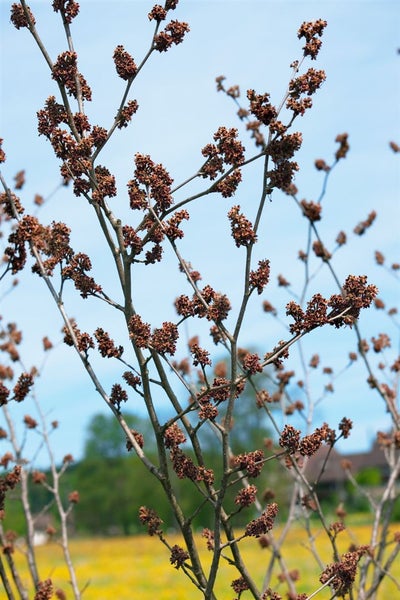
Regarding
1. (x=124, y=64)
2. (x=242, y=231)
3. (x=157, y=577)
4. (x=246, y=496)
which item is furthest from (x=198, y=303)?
(x=157, y=577)

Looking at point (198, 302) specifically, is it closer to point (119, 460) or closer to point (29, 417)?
point (29, 417)

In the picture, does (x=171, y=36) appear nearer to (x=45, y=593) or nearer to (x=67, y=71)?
(x=67, y=71)

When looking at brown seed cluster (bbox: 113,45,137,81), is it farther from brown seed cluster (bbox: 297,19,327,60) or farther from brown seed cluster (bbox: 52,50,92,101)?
brown seed cluster (bbox: 297,19,327,60)

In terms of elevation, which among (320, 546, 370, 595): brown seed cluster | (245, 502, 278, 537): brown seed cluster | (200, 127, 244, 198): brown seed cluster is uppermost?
(200, 127, 244, 198): brown seed cluster

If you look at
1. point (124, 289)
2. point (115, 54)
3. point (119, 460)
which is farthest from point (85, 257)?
point (119, 460)

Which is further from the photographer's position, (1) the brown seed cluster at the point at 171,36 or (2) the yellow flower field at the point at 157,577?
(2) the yellow flower field at the point at 157,577

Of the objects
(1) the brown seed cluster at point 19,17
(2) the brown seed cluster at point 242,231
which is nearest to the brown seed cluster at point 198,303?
(2) the brown seed cluster at point 242,231

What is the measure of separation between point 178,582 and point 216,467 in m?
24.9

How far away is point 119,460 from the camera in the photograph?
75750mm

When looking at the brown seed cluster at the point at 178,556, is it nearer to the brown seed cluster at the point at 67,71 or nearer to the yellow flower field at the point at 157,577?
the brown seed cluster at the point at 67,71

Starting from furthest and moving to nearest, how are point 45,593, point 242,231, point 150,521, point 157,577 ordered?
point 157,577 < point 45,593 < point 150,521 < point 242,231

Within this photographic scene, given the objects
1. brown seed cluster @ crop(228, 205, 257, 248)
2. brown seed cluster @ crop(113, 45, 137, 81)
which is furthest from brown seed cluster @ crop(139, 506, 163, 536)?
brown seed cluster @ crop(113, 45, 137, 81)

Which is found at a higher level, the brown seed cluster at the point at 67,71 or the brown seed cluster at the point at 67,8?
the brown seed cluster at the point at 67,8

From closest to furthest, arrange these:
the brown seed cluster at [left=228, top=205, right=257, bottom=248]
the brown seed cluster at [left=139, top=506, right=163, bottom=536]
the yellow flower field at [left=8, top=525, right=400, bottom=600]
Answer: the brown seed cluster at [left=228, top=205, right=257, bottom=248] < the brown seed cluster at [left=139, top=506, right=163, bottom=536] < the yellow flower field at [left=8, top=525, right=400, bottom=600]
